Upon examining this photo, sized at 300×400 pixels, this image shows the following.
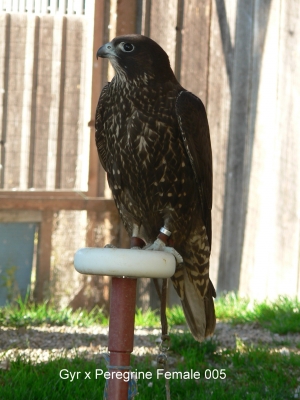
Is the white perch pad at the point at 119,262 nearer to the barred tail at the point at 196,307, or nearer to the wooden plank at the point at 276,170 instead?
the barred tail at the point at 196,307

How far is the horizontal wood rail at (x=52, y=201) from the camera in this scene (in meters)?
5.21

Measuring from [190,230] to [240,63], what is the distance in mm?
1883

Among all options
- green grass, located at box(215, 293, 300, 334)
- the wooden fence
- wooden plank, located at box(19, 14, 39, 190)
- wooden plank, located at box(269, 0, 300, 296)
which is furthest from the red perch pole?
wooden plank, located at box(19, 14, 39, 190)

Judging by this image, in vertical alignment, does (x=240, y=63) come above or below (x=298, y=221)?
above

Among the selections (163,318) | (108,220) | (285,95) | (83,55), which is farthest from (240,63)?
(163,318)

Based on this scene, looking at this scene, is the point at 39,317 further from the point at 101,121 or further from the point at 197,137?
the point at 197,137

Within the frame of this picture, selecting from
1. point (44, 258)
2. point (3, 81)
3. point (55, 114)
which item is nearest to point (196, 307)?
point (44, 258)

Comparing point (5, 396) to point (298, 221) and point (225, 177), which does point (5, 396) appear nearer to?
point (298, 221)

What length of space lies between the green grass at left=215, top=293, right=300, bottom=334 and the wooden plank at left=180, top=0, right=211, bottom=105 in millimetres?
1588

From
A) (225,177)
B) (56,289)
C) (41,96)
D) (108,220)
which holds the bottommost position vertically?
(56,289)

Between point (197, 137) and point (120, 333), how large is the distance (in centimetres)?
139

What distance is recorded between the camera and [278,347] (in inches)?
154

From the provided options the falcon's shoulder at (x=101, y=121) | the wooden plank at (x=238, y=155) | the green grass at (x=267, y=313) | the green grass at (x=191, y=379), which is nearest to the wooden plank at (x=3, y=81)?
the wooden plank at (x=238, y=155)

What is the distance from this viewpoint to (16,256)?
530 cm
